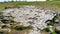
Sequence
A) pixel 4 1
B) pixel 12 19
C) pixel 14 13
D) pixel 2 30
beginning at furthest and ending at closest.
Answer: pixel 4 1 → pixel 14 13 → pixel 12 19 → pixel 2 30

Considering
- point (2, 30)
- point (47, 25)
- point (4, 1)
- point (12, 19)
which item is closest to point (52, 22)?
point (47, 25)

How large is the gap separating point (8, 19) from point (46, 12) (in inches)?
29.4

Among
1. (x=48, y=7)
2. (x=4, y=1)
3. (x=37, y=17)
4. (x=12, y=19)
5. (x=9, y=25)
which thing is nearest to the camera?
(x=9, y=25)

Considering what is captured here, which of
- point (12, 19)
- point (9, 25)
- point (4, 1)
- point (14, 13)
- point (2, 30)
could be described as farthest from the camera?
point (4, 1)

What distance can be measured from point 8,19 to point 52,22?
622mm

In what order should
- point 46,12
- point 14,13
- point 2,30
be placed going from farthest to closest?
point 46,12 → point 14,13 → point 2,30

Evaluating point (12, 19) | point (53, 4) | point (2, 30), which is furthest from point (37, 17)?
point (53, 4)

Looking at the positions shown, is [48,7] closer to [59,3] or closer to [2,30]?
[59,3]

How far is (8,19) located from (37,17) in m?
0.43

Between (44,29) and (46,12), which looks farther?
(46,12)

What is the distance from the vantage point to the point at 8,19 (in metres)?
2.20

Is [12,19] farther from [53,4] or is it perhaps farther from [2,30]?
[53,4]

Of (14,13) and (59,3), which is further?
(59,3)

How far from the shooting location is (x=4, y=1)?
10.9 feet
